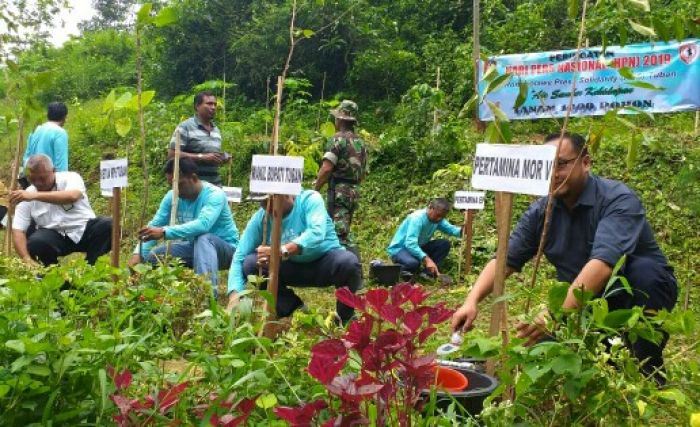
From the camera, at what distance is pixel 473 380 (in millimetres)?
1982

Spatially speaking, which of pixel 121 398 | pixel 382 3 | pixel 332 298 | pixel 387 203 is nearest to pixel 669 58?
pixel 387 203

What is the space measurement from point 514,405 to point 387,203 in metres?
7.50

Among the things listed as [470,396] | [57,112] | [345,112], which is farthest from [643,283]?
[57,112]

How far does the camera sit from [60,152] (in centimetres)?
578

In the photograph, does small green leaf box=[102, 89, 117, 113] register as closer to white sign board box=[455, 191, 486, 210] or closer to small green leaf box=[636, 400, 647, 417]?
small green leaf box=[636, 400, 647, 417]

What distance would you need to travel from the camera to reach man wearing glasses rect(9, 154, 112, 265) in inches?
186

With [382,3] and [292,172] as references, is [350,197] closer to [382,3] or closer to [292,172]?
[292,172]

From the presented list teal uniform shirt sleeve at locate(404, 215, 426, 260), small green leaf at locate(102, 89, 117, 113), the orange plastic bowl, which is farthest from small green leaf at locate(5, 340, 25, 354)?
teal uniform shirt sleeve at locate(404, 215, 426, 260)

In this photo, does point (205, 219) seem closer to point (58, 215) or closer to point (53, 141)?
point (58, 215)

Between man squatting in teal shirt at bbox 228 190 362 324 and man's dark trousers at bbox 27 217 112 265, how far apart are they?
1.35m

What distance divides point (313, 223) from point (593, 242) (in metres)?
1.67

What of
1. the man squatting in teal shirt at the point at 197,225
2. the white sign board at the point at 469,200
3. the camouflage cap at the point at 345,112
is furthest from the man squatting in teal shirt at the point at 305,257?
the white sign board at the point at 469,200

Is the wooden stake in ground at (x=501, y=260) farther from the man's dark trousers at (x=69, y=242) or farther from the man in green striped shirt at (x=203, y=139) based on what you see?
the man in green striped shirt at (x=203, y=139)

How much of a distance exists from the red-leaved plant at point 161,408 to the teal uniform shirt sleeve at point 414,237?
487 cm
